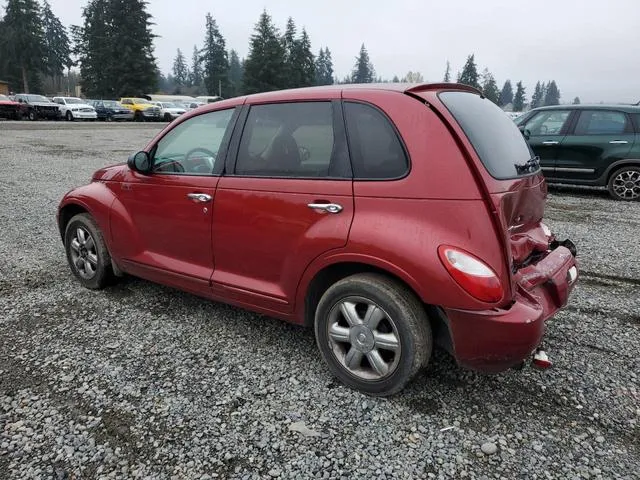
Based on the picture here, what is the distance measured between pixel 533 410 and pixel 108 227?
11.5 feet

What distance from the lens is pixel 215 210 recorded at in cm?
326

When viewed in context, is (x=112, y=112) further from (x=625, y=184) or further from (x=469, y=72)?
(x=469, y=72)

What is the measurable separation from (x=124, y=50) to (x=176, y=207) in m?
61.3

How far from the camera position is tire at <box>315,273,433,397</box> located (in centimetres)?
256

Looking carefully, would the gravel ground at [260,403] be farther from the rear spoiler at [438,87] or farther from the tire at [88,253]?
the rear spoiler at [438,87]

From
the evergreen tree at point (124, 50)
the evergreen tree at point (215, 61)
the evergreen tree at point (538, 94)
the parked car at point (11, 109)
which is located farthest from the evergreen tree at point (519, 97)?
the parked car at point (11, 109)

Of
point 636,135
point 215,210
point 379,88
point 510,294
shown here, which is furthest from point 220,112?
point 636,135

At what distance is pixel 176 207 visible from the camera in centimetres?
351

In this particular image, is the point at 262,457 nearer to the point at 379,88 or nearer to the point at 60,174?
the point at 379,88

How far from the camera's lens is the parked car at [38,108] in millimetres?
30453

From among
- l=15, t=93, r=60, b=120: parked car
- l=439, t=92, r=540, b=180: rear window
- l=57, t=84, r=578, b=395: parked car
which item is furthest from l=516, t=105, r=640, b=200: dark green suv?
l=15, t=93, r=60, b=120: parked car

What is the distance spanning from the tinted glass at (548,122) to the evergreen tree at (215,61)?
2893 inches

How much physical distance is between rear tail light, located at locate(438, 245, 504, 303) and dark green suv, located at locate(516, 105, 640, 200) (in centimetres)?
684

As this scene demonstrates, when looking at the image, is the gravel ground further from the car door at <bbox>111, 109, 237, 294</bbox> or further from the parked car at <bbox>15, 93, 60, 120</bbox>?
the parked car at <bbox>15, 93, 60, 120</bbox>
